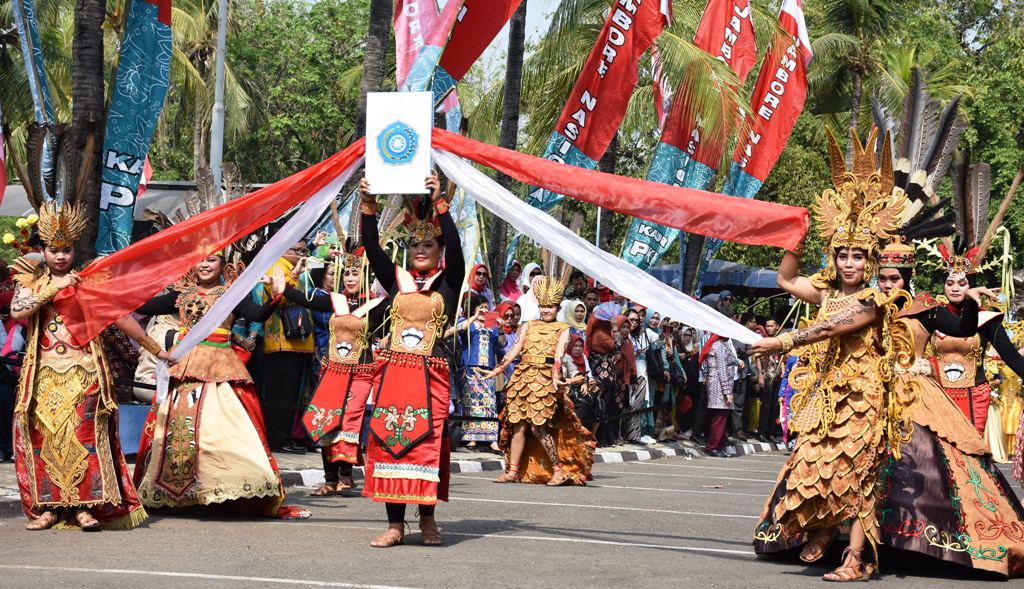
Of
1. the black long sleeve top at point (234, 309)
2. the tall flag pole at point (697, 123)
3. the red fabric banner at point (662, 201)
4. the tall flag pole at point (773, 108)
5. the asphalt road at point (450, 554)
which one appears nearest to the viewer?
the asphalt road at point (450, 554)

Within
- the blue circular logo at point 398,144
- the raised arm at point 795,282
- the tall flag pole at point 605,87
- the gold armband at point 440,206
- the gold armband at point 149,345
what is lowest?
the gold armband at point 149,345

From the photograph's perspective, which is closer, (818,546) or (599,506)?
(818,546)

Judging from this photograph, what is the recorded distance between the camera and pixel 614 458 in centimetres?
1789

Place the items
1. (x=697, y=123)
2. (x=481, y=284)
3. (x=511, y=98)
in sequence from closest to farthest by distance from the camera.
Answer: (x=481, y=284)
(x=511, y=98)
(x=697, y=123)

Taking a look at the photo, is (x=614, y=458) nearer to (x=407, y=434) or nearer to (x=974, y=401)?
(x=974, y=401)

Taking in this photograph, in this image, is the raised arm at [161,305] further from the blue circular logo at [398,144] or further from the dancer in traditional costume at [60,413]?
the blue circular logo at [398,144]

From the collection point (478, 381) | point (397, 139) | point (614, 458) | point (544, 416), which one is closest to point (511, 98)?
point (478, 381)

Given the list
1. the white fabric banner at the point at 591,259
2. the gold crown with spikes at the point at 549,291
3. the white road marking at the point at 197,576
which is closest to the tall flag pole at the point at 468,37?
the gold crown with spikes at the point at 549,291

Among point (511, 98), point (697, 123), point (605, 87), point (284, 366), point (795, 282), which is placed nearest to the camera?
point (795, 282)

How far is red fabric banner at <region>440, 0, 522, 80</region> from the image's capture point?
1561cm

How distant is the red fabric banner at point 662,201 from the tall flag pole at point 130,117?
5037mm

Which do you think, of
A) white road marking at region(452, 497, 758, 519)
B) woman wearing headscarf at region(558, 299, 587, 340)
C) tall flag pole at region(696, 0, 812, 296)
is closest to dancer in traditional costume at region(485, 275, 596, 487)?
white road marking at region(452, 497, 758, 519)

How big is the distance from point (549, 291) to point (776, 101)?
8.45 meters

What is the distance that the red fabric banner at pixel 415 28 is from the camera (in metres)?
15.1
